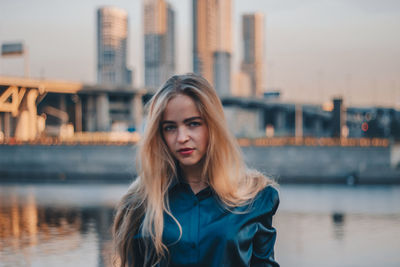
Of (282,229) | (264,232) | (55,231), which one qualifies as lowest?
(282,229)

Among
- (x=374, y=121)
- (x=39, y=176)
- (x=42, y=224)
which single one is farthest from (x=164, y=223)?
(x=374, y=121)

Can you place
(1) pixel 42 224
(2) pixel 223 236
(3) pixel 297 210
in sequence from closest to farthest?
(2) pixel 223 236 < (1) pixel 42 224 < (3) pixel 297 210

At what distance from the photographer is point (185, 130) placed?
2.50m

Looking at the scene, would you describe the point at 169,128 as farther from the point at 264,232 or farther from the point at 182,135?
the point at 264,232

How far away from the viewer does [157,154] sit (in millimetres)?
2578

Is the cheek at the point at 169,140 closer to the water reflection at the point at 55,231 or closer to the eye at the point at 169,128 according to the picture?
the eye at the point at 169,128

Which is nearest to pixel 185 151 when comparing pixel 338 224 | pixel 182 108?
pixel 182 108

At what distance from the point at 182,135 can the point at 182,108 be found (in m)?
0.12

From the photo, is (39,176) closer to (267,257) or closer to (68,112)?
(267,257)

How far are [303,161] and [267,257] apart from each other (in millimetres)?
38431

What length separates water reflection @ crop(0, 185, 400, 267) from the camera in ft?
39.1

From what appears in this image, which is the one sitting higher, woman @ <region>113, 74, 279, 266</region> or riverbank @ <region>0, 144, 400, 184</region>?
woman @ <region>113, 74, 279, 266</region>

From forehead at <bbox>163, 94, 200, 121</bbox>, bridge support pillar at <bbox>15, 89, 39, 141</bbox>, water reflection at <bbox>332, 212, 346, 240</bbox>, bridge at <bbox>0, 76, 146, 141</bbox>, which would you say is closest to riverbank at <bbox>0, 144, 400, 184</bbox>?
bridge at <bbox>0, 76, 146, 141</bbox>

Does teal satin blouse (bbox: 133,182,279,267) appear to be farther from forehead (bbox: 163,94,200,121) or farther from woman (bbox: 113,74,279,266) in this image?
forehead (bbox: 163,94,200,121)
